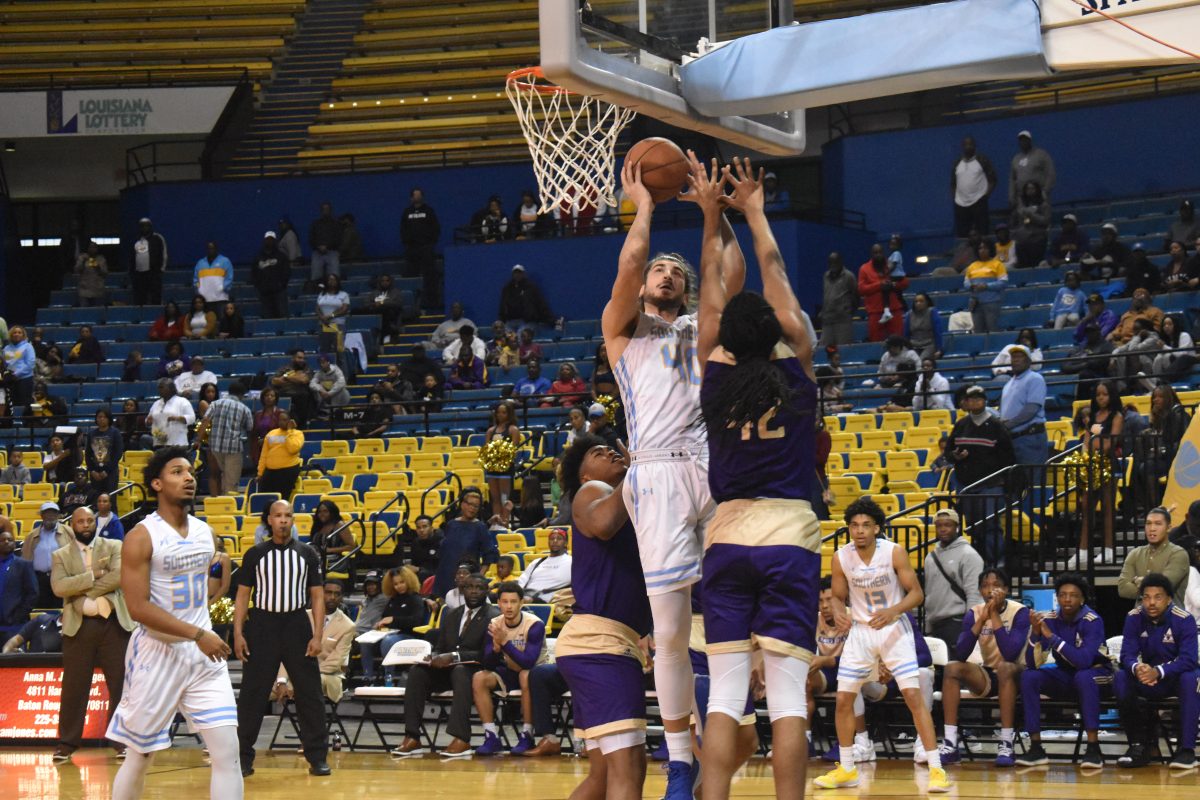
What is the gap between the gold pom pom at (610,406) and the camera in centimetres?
1593

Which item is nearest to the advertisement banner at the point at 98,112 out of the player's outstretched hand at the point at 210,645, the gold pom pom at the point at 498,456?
the gold pom pom at the point at 498,456

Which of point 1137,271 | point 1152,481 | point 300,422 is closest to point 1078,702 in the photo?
point 1152,481

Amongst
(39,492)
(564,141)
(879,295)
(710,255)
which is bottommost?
(39,492)

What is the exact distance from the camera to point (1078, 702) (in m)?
11.0

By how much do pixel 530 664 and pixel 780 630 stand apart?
6628 mm

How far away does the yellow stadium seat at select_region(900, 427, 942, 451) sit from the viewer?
52.4 feet

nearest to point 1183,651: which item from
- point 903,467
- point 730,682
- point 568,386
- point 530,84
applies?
point 903,467

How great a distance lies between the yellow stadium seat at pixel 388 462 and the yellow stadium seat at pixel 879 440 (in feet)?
17.4

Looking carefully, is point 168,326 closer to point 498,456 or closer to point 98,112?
point 98,112

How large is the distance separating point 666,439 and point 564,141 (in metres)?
4.28

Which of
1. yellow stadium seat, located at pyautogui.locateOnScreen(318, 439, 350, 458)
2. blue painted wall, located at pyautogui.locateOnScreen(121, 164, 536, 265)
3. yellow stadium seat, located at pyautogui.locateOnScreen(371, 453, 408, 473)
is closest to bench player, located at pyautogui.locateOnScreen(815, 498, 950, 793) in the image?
yellow stadium seat, located at pyautogui.locateOnScreen(371, 453, 408, 473)

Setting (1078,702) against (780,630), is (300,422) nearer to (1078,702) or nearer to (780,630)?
(1078,702)

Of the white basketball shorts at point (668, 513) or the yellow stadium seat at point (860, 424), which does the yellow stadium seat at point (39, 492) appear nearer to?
the yellow stadium seat at point (860, 424)

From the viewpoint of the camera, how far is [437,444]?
61.1ft
